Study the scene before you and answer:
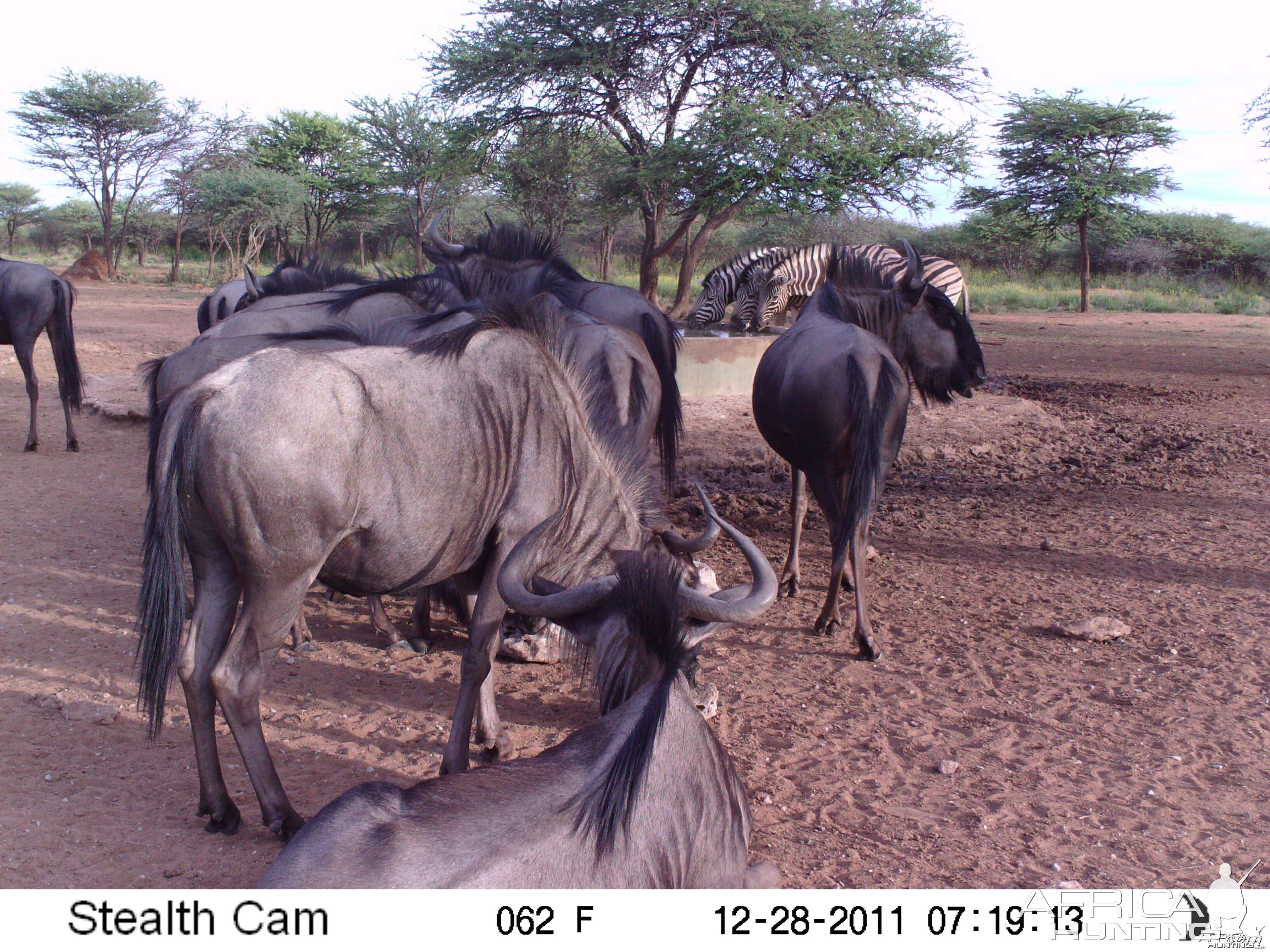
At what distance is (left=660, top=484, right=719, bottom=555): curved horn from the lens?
288 cm

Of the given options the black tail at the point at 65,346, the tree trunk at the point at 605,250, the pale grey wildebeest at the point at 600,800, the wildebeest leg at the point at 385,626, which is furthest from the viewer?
the tree trunk at the point at 605,250

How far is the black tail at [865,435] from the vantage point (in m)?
4.55

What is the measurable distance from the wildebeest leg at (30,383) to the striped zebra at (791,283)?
9132 mm

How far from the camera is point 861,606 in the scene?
4.54m

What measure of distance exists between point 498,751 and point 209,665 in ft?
3.84

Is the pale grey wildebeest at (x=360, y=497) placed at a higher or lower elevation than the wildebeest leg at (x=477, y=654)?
higher

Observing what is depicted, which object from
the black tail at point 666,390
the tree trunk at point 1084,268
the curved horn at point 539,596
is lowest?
the curved horn at point 539,596

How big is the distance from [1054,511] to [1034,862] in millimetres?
4600

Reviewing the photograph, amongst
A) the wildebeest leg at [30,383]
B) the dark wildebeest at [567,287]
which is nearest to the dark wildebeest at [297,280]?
the dark wildebeest at [567,287]

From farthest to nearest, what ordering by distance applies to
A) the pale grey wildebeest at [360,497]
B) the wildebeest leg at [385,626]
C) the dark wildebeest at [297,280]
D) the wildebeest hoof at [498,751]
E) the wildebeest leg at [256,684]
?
the dark wildebeest at [297,280]
the wildebeest leg at [385,626]
the wildebeest hoof at [498,751]
the wildebeest leg at [256,684]
the pale grey wildebeest at [360,497]

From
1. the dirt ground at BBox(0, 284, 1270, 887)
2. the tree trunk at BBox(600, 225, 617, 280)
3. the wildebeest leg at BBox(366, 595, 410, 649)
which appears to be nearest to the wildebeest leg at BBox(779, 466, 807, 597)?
→ the dirt ground at BBox(0, 284, 1270, 887)

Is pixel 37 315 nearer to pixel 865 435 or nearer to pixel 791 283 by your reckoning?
pixel 865 435

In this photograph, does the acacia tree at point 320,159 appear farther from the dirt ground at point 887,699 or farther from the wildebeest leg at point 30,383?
the dirt ground at point 887,699
